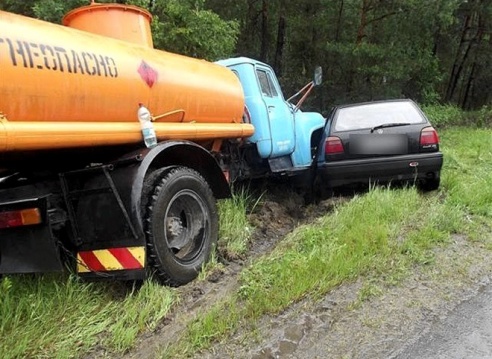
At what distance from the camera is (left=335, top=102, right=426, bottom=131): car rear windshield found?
6711mm

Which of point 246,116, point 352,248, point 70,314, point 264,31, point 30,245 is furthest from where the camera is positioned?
point 264,31

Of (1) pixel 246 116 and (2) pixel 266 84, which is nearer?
(1) pixel 246 116

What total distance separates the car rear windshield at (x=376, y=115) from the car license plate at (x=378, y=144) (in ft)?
0.64

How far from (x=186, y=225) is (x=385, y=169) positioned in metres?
3.09

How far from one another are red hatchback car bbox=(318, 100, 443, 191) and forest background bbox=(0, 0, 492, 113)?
14.7ft

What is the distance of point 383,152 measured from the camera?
21.3ft

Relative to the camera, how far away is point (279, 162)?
6.90 m

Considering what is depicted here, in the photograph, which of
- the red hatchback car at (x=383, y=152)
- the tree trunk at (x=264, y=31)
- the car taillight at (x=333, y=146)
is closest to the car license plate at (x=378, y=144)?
the red hatchback car at (x=383, y=152)

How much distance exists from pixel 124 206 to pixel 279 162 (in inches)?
139

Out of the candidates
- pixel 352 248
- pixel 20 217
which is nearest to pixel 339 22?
pixel 352 248

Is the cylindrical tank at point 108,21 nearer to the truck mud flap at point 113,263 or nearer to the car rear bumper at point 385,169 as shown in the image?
the truck mud flap at point 113,263

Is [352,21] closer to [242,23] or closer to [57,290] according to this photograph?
[242,23]

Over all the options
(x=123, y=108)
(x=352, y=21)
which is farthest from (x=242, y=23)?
(x=123, y=108)

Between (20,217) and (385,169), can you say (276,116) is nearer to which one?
(385,169)
